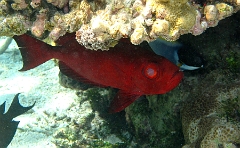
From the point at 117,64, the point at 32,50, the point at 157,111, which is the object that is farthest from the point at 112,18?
the point at 157,111

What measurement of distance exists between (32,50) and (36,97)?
3066 millimetres

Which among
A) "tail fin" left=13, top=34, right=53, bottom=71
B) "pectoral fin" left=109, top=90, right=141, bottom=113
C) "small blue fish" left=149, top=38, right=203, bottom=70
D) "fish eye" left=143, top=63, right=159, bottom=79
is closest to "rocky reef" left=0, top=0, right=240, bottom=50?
"tail fin" left=13, top=34, right=53, bottom=71

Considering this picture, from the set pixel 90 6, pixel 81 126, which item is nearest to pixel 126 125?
pixel 81 126

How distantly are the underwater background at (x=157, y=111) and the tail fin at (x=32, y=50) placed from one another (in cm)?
157

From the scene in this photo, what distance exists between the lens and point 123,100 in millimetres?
3082

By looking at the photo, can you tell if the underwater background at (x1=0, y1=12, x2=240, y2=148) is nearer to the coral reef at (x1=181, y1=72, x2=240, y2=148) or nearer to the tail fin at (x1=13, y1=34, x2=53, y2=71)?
the coral reef at (x1=181, y1=72, x2=240, y2=148)

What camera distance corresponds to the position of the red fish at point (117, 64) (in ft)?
8.63

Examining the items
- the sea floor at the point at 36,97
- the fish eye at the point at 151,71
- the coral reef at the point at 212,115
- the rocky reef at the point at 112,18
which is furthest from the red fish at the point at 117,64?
the sea floor at the point at 36,97

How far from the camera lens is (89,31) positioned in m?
2.19

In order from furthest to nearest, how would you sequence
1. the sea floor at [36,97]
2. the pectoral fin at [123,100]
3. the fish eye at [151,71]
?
the sea floor at [36,97] → the pectoral fin at [123,100] → the fish eye at [151,71]

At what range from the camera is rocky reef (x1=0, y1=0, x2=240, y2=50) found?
1.98 meters

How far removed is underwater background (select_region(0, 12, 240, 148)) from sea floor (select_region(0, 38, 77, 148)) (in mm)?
19

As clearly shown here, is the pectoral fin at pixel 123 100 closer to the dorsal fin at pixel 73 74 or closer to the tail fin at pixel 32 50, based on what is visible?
the dorsal fin at pixel 73 74

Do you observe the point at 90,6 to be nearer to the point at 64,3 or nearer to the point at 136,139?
the point at 64,3
